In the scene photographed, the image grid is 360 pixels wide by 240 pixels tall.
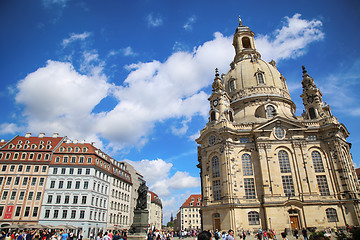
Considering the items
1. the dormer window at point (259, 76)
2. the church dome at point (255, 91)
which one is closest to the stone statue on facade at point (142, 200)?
the church dome at point (255, 91)

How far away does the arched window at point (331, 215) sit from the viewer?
1373 inches

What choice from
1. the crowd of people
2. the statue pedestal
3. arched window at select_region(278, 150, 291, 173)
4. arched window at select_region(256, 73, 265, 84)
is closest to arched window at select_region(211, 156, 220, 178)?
arched window at select_region(278, 150, 291, 173)

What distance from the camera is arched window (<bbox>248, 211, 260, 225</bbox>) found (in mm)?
35719

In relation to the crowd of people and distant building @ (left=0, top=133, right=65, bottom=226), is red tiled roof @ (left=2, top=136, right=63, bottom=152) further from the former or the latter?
the crowd of people

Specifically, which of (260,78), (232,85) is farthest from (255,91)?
(232,85)

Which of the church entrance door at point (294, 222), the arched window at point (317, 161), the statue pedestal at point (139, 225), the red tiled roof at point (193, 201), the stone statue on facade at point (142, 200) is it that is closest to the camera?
the statue pedestal at point (139, 225)

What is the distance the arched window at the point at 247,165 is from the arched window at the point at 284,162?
4.90 meters

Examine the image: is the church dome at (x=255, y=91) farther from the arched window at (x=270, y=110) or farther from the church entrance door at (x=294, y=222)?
the church entrance door at (x=294, y=222)

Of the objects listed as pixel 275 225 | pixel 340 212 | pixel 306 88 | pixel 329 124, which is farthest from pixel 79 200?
pixel 306 88

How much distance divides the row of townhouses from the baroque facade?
21548 mm

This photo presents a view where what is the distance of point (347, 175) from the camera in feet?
121

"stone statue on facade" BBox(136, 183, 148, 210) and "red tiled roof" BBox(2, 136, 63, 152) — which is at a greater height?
"red tiled roof" BBox(2, 136, 63, 152)

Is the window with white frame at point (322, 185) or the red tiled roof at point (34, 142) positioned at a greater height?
the red tiled roof at point (34, 142)

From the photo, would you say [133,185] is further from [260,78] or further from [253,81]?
[260,78]
